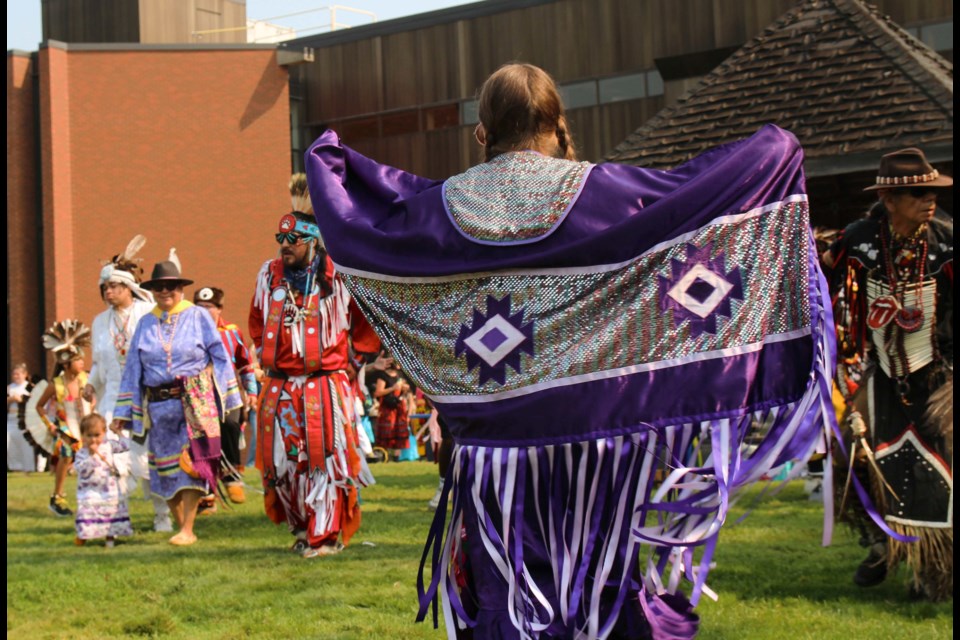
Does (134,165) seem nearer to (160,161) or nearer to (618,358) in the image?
(160,161)

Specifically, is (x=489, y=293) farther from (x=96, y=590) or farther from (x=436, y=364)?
(x=96, y=590)

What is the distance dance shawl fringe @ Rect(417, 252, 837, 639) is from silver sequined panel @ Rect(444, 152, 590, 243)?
0.52 metres

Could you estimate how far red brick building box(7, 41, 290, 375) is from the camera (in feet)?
83.7

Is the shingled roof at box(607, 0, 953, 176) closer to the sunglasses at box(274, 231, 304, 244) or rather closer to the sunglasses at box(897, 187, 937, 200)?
the sunglasses at box(897, 187, 937, 200)

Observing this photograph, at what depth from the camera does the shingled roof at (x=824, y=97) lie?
11.2m

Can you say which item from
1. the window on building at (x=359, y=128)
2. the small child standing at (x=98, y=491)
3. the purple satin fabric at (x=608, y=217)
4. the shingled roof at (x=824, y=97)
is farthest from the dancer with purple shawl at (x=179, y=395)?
the window on building at (x=359, y=128)

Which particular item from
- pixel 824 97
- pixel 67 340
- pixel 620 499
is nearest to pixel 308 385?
pixel 620 499

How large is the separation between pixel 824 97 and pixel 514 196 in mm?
9726

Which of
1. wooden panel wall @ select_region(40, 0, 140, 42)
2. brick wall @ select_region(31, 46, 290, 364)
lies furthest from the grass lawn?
wooden panel wall @ select_region(40, 0, 140, 42)

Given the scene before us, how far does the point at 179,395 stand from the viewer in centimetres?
831

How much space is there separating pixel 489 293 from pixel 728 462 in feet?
2.20

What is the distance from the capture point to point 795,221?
9.75 ft

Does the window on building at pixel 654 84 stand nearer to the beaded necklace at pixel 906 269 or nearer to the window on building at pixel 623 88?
the window on building at pixel 623 88

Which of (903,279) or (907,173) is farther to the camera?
(903,279)
